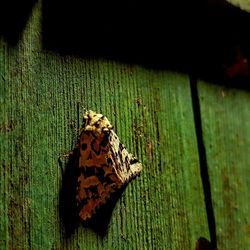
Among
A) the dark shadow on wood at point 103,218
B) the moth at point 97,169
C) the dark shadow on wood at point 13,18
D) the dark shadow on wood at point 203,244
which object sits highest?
the dark shadow on wood at point 13,18

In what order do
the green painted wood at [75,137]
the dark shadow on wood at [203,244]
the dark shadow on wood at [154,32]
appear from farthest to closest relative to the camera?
the dark shadow on wood at [203,244], the dark shadow on wood at [154,32], the green painted wood at [75,137]

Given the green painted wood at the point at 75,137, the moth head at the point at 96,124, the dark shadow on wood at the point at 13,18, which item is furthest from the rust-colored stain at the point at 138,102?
the dark shadow on wood at the point at 13,18

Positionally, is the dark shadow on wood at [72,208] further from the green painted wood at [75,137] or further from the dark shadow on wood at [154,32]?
the dark shadow on wood at [154,32]

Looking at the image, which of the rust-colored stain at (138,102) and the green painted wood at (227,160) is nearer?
the rust-colored stain at (138,102)

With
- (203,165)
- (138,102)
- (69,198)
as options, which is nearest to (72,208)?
(69,198)

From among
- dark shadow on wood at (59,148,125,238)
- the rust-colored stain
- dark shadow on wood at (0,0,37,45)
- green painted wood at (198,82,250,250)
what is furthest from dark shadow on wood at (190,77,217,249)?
dark shadow on wood at (0,0,37,45)

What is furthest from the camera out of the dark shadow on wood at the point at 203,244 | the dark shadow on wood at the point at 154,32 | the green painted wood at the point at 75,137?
the dark shadow on wood at the point at 203,244

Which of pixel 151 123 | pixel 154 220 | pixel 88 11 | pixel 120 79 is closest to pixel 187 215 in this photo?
pixel 154 220
